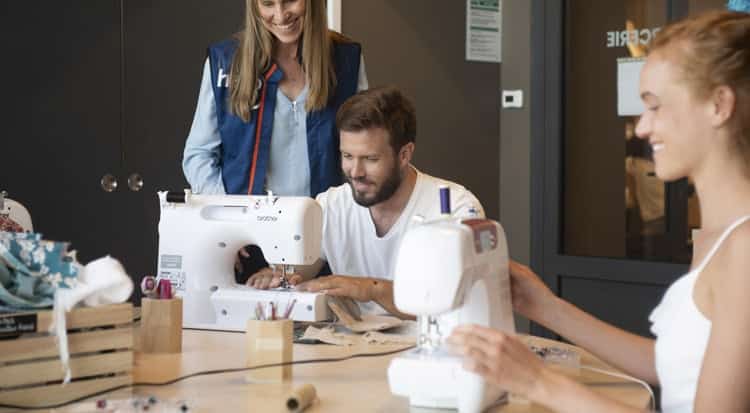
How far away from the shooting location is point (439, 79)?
211 inches

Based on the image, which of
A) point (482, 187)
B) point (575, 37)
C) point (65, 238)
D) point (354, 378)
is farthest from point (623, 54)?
point (354, 378)

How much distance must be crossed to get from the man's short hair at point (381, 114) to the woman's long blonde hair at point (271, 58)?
159 mm

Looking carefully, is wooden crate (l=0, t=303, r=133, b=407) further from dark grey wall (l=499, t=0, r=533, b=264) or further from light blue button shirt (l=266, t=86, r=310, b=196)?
dark grey wall (l=499, t=0, r=533, b=264)

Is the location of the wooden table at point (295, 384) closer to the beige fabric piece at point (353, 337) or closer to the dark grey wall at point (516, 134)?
the beige fabric piece at point (353, 337)

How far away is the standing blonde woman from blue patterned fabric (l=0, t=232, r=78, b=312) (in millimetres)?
1471

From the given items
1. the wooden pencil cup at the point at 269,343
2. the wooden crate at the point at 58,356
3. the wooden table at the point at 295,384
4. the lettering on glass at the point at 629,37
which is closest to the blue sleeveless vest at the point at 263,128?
the wooden table at the point at 295,384

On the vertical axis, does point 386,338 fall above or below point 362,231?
Result: below

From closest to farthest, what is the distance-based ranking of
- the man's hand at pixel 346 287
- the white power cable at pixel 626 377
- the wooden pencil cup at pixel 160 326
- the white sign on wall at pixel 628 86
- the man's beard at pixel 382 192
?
the white power cable at pixel 626 377, the wooden pencil cup at pixel 160 326, the man's hand at pixel 346 287, the man's beard at pixel 382 192, the white sign on wall at pixel 628 86

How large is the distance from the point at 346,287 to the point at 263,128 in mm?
843

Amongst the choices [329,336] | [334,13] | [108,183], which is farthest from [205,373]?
[334,13]

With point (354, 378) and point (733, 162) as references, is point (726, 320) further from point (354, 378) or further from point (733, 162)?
point (354, 378)

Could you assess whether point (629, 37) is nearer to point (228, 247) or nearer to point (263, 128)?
point (263, 128)

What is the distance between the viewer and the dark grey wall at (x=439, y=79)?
5.04 metres

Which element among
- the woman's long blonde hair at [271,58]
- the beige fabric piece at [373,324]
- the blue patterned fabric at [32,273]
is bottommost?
the beige fabric piece at [373,324]
